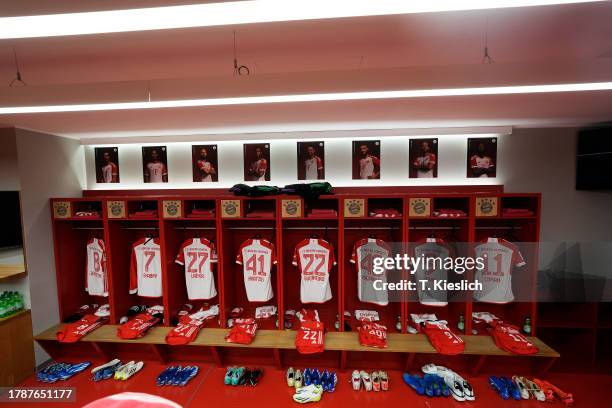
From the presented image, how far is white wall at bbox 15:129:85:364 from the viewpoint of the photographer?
2.66 meters

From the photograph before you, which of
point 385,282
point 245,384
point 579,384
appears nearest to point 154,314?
point 245,384

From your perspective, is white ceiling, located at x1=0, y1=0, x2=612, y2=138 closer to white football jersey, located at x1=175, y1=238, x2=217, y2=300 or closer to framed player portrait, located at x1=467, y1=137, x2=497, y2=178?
framed player portrait, located at x1=467, y1=137, x2=497, y2=178

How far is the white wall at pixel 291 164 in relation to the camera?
306 cm

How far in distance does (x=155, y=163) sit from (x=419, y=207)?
3.31m

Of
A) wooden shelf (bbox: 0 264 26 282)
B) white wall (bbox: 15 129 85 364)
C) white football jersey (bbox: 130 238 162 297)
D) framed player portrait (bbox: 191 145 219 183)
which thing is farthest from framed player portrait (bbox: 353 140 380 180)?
wooden shelf (bbox: 0 264 26 282)

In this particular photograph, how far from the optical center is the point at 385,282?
2.75 metres

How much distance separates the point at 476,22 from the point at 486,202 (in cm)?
181

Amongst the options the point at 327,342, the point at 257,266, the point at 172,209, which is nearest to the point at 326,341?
the point at 327,342

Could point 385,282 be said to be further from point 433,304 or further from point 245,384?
point 245,384

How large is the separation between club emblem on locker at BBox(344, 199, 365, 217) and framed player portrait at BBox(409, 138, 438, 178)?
100 cm

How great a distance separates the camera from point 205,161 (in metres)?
3.25

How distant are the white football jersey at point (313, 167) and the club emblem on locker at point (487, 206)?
1755 mm

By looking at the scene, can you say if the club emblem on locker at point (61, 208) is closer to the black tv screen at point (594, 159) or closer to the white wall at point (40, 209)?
the white wall at point (40, 209)

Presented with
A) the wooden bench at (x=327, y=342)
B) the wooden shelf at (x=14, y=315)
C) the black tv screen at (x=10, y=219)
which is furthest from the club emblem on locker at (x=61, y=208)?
the wooden bench at (x=327, y=342)
